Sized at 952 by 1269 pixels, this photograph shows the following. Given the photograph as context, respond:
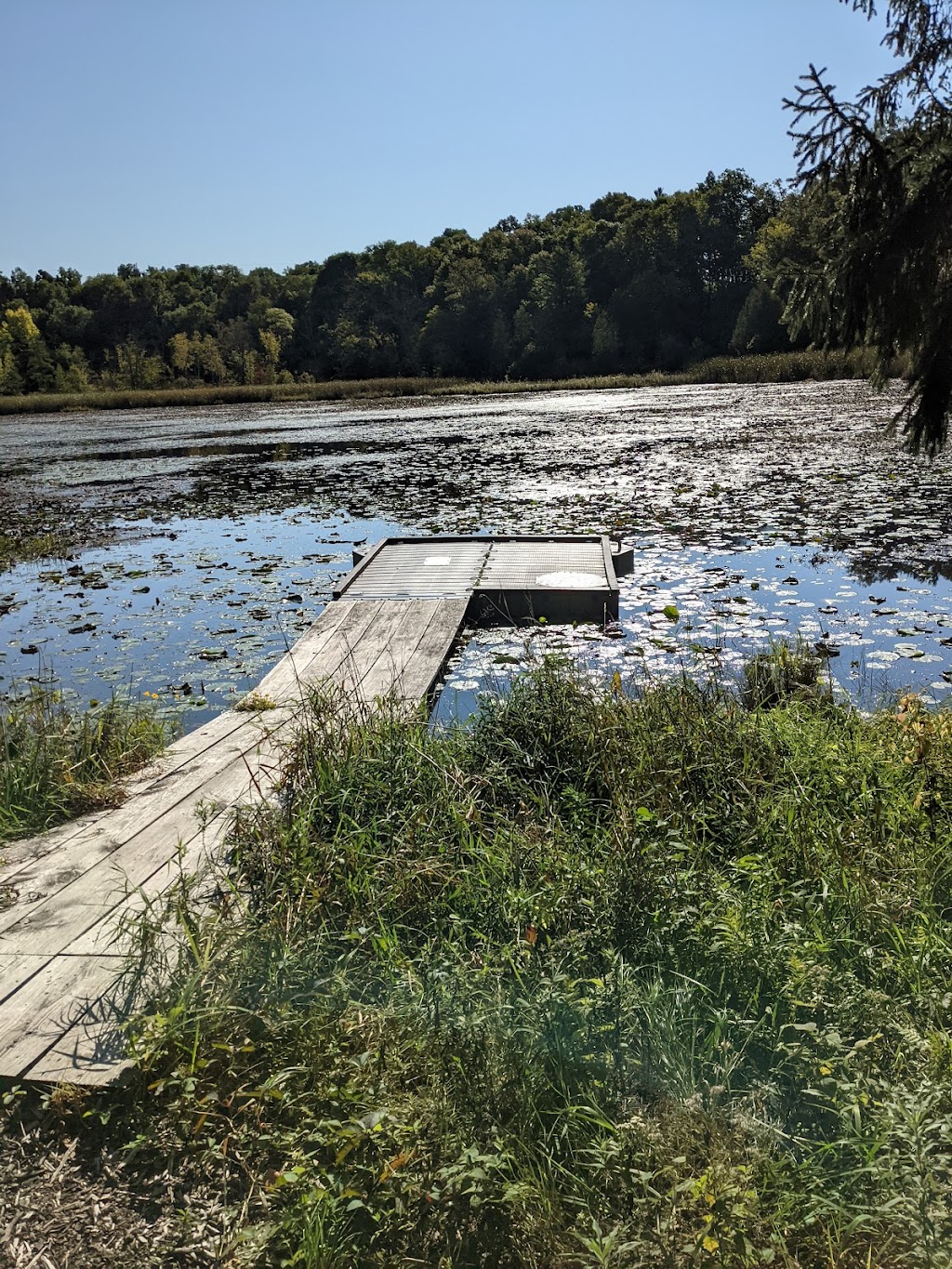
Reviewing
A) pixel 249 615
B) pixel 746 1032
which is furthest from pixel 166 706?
pixel 746 1032

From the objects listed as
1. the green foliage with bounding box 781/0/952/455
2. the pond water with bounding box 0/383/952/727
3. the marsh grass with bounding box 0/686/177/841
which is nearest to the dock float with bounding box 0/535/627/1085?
the marsh grass with bounding box 0/686/177/841

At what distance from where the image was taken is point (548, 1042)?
2275mm

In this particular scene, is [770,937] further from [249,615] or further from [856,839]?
[249,615]

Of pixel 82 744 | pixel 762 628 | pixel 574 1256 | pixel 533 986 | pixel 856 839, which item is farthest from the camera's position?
pixel 762 628

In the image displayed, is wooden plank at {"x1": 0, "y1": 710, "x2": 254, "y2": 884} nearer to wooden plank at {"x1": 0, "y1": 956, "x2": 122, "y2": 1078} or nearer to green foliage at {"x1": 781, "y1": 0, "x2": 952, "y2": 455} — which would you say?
wooden plank at {"x1": 0, "y1": 956, "x2": 122, "y2": 1078}

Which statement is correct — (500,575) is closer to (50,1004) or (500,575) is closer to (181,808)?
(181,808)

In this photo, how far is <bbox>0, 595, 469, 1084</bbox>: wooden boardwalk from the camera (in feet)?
7.88

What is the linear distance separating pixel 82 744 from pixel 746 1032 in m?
3.36

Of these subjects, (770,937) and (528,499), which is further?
(528,499)

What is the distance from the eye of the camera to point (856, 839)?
3344 millimetres

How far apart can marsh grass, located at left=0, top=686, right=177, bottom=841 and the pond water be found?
1009mm

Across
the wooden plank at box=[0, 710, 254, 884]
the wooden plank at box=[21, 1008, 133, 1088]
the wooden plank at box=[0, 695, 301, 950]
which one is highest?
the wooden plank at box=[21, 1008, 133, 1088]

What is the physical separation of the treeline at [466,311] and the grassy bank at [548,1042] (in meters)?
56.2

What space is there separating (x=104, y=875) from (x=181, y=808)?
0.60 m
